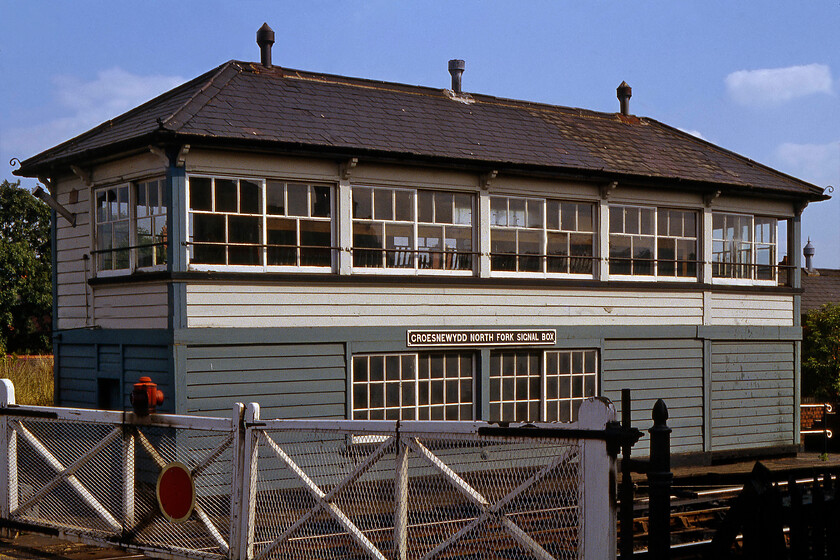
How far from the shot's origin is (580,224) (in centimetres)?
1659

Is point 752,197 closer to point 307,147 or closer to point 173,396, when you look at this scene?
point 307,147

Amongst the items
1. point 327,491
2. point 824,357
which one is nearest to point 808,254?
point 824,357

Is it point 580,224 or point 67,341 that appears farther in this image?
point 580,224

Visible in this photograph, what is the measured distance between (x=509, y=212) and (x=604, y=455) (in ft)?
33.0

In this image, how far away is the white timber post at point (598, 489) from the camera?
6.05 metres

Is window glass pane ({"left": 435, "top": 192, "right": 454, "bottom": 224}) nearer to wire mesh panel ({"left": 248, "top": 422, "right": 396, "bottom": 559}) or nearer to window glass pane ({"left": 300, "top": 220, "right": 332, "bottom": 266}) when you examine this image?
window glass pane ({"left": 300, "top": 220, "right": 332, "bottom": 266})

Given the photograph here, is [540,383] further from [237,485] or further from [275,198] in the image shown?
[237,485]

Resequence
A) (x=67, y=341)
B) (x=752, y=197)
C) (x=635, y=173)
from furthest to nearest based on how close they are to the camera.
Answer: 1. (x=752, y=197)
2. (x=635, y=173)
3. (x=67, y=341)

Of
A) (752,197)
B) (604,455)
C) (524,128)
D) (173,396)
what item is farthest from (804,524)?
(752,197)

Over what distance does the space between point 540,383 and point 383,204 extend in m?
4.24

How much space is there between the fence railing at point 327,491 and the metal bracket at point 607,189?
371 inches

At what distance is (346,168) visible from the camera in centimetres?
1400

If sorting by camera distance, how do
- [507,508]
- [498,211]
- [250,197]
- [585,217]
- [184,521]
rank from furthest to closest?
[585,217] → [498,211] → [250,197] → [184,521] → [507,508]

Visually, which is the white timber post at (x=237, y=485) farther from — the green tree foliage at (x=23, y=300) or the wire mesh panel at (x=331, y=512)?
the green tree foliage at (x=23, y=300)
